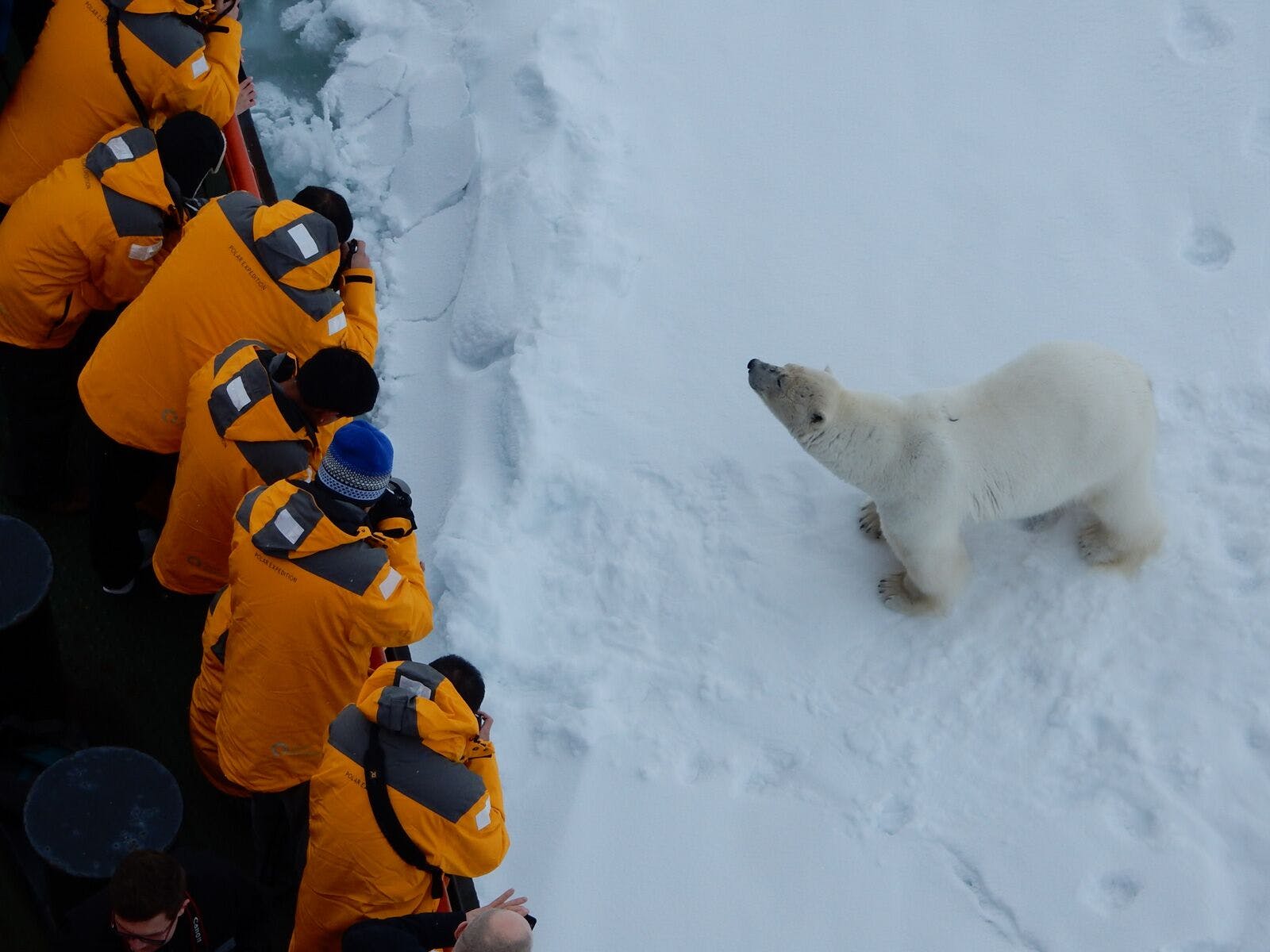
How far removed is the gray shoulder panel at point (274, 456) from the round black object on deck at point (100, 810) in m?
0.86

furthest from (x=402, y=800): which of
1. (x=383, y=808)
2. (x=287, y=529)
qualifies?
(x=287, y=529)

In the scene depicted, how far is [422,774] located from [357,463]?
80 centimetres

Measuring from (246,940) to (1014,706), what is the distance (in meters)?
2.75

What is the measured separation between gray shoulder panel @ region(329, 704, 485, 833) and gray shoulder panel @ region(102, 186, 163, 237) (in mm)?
1974

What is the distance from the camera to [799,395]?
4129mm

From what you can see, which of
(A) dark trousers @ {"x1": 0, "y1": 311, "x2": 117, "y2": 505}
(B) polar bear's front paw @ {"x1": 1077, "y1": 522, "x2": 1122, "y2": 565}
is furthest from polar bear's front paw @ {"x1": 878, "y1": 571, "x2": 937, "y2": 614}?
(A) dark trousers @ {"x1": 0, "y1": 311, "x2": 117, "y2": 505}

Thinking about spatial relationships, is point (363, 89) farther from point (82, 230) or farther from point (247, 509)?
point (247, 509)

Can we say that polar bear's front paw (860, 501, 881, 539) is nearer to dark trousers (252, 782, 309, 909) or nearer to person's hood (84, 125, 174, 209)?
dark trousers (252, 782, 309, 909)

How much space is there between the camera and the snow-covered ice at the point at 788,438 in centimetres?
372

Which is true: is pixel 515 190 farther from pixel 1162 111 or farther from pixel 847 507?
pixel 1162 111

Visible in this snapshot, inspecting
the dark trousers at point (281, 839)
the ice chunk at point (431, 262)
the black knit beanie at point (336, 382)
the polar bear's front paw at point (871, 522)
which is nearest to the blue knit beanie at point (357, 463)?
the black knit beanie at point (336, 382)

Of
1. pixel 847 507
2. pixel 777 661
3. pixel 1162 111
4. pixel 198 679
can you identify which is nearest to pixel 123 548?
pixel 198 679

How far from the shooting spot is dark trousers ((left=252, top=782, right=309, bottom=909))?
10.7ft

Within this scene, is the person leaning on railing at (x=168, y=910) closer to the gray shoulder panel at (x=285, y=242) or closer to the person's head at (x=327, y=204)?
the gray shoulder panel at (x=285, y=242)
